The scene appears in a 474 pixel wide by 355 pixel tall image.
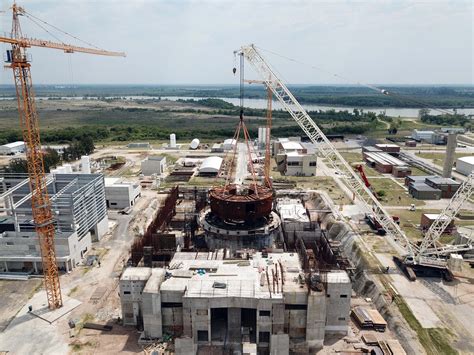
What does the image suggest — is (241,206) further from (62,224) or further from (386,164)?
(386,164)

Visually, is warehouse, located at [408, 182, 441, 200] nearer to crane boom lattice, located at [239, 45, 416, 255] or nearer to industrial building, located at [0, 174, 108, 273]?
crane boom lattice, located at [239, 45, 416, 255]

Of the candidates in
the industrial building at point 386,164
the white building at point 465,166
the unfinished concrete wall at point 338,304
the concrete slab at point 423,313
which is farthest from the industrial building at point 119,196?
the white building at point 465,166

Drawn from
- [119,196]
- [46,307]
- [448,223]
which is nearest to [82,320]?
[46,307]

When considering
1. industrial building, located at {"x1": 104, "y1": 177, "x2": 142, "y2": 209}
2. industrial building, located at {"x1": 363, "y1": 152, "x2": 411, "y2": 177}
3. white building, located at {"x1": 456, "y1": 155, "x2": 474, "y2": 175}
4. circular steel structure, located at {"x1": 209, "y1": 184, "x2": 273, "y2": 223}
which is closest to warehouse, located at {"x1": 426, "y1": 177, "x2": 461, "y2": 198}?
industrial building, located at {"x1": 363, "y1": 152, "x2": 411, "y2": 177}

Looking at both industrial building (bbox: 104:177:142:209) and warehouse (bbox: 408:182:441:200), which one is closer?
industrial building (bbox: 104:177:142:209)

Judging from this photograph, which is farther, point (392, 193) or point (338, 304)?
point (392, 193)

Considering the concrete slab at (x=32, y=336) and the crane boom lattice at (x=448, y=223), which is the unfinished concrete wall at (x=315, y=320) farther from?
the concrete slab at (x=32, y=336)
